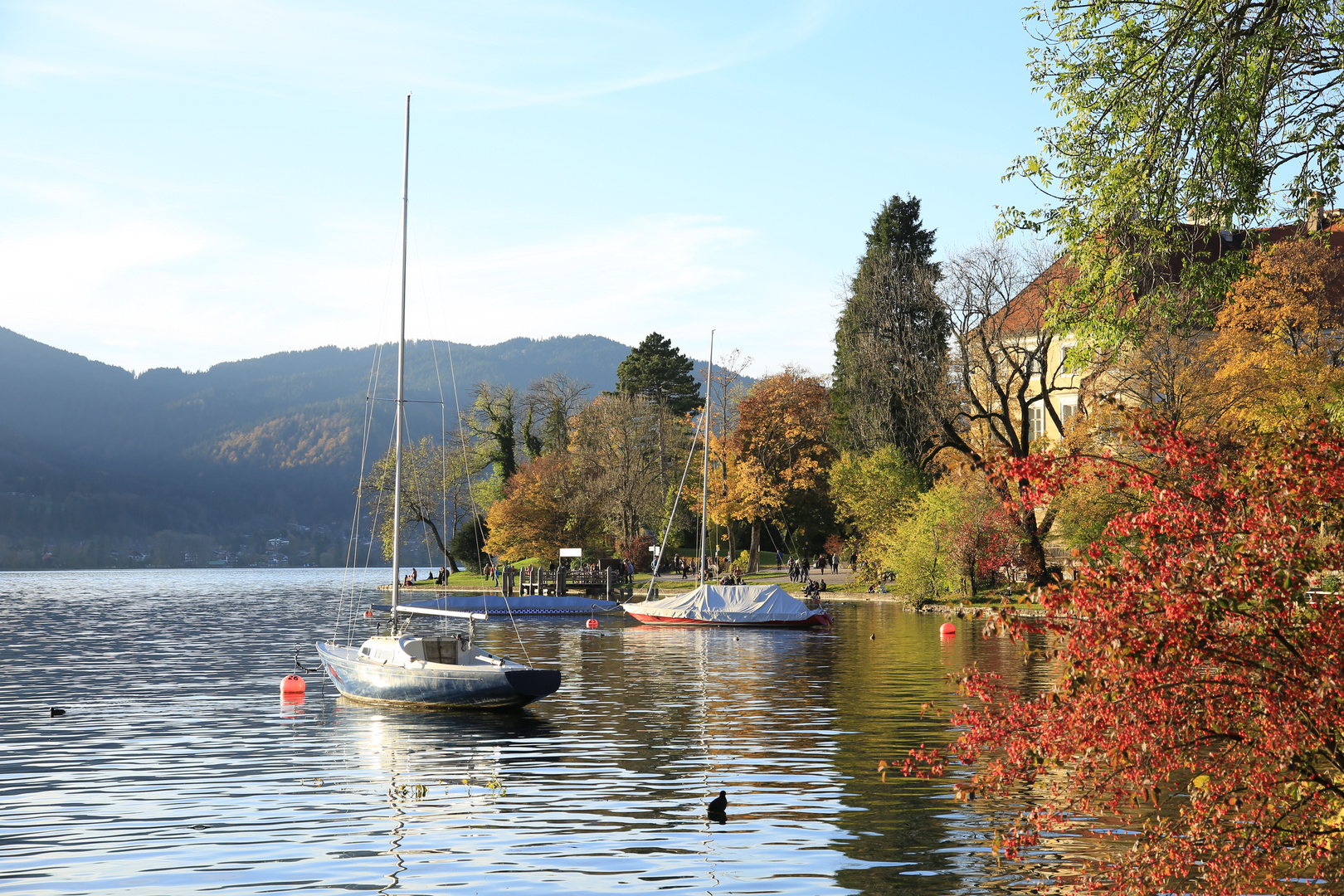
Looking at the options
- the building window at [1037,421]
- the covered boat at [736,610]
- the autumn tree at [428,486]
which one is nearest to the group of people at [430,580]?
the autumn tree at [428,486]

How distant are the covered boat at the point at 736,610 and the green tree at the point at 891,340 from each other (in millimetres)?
13823

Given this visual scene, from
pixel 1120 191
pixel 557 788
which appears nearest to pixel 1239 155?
pixel 1120 191

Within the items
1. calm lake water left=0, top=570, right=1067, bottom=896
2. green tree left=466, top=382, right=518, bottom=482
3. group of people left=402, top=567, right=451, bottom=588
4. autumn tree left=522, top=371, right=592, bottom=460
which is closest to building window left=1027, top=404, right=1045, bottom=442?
calm lake water left=0, top=570, right=1067, bottom=896

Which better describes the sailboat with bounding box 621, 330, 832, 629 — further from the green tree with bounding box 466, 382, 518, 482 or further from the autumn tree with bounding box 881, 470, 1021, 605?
the green tree with bounding box 466, 382, 518, 482

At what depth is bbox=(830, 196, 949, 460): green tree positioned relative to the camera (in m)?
63.9

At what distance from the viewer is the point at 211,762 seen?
2145 centimetres

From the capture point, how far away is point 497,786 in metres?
19.1

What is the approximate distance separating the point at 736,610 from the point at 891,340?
60.4 ft

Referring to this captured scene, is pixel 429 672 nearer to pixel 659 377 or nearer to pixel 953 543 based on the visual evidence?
pixel 953 543

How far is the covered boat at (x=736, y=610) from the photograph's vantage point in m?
54.9

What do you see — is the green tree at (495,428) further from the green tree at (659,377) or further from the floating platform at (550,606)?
the floating platform at (550,606)

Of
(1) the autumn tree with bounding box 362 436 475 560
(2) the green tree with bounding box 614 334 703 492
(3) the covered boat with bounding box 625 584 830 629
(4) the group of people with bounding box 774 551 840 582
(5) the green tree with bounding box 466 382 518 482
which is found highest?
(2) the green tree with bounding box 614 334 703 492

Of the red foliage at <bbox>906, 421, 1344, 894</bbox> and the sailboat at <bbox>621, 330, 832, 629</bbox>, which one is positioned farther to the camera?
the sailboat at <bbox>621, 330, 832, 629</bbox>

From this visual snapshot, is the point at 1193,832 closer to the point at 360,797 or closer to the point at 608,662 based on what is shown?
the point at 360,797
